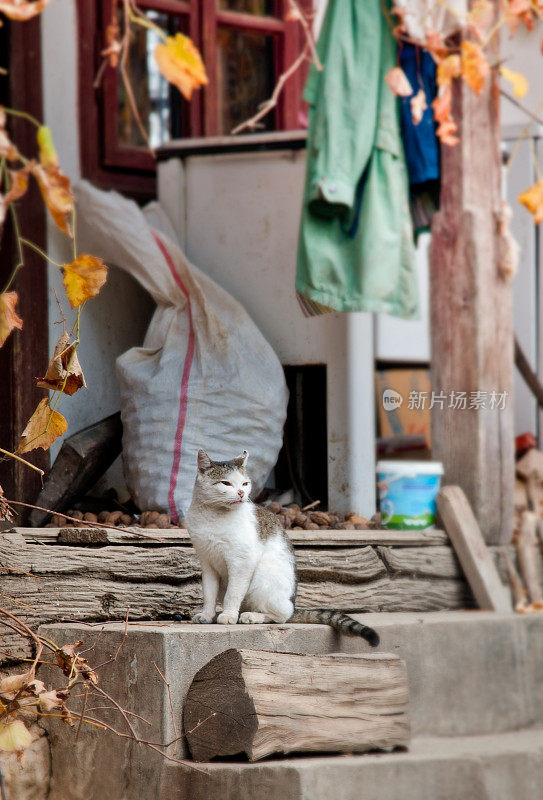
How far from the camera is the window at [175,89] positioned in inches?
156

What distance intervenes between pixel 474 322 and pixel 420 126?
27.9 inches

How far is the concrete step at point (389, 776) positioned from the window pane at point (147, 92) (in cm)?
256

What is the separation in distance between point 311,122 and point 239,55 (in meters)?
1.18

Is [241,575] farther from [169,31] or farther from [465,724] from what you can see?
[169,31]

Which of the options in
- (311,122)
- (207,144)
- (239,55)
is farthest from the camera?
(239,55)

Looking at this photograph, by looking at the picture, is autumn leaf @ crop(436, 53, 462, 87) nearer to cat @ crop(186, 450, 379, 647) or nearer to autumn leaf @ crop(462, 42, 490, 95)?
autumn leaf @ crop(462, 42, 490, 95)

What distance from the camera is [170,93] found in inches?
168

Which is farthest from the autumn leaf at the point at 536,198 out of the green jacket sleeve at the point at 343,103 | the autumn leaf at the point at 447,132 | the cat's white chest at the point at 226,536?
the cat's white chest at the point at 226,536

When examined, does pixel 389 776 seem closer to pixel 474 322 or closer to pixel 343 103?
pixel 474 322

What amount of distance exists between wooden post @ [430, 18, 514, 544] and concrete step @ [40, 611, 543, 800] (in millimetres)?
450

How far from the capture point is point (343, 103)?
339 cm

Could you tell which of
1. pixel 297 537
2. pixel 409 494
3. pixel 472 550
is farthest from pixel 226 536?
pixel 472 550

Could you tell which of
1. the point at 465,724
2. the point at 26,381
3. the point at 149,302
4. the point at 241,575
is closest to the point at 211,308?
the point at 149,302

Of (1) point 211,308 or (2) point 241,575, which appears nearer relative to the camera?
(2) point 241,575
